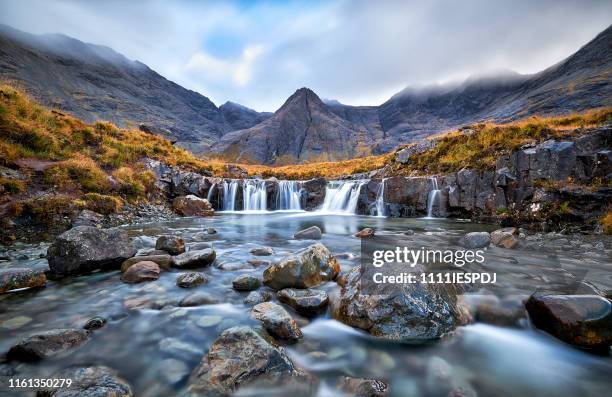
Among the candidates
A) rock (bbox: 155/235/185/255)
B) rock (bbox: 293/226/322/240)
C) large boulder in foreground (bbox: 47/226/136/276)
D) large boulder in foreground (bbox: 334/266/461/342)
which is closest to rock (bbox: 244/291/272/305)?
large boulder in foreground (bbox: 334/266/461/342)

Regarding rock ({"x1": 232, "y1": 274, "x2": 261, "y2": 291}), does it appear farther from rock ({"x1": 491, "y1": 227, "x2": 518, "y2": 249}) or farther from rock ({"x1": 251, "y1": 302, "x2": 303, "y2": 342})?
rock ({"x1": 491, "y1": 227, "x2": 518, "y2": 249})

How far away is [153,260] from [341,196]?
1813 centimetres

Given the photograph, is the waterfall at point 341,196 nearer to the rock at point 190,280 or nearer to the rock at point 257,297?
the rock at point 190,280

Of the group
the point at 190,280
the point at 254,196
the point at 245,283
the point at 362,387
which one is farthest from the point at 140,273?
the point at 254,196

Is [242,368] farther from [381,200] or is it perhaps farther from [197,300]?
[381,200]

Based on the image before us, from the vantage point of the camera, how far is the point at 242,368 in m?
2.91

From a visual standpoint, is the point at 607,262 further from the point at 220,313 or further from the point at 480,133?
the point at 480,133

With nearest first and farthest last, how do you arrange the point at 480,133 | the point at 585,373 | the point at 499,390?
1. the point at 499,390
2. the point at 585,373
3. the point at 480,133

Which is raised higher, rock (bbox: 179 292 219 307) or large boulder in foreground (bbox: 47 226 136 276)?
large boulder in foreground (bbox: 47 226 136 276)

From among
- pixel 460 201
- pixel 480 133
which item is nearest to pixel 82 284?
pixel 460 201

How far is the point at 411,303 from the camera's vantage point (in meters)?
3.94

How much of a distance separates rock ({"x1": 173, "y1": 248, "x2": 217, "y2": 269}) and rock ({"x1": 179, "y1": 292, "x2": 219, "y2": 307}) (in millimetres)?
1836

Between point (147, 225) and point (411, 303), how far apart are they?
42.7 ft

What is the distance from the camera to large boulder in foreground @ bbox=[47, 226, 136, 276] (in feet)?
19.9
